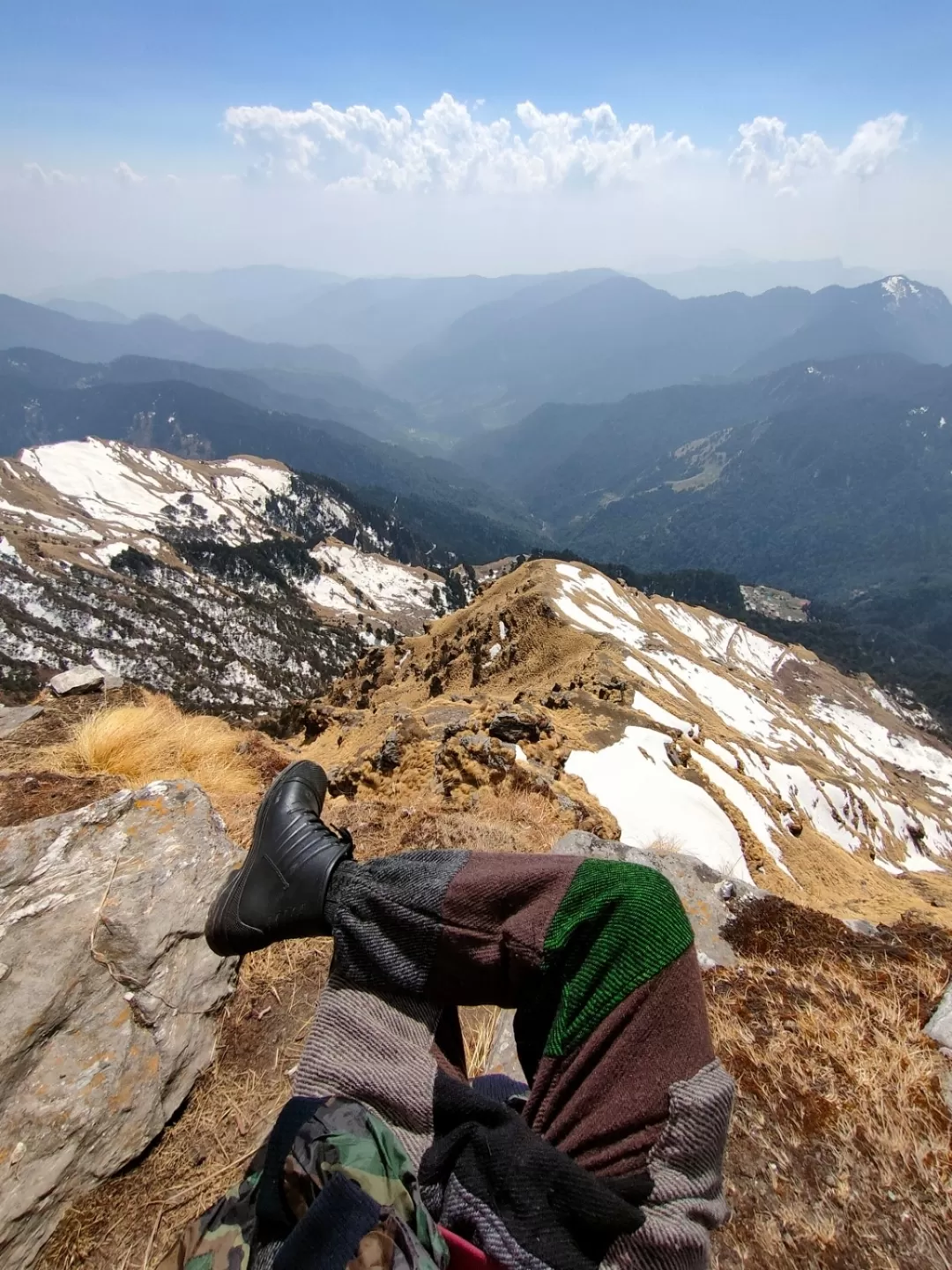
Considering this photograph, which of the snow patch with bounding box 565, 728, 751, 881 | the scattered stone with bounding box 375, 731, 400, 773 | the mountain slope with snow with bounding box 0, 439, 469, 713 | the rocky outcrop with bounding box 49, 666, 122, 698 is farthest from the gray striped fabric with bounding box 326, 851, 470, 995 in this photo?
the mountain slope with snow with bounding box 0, 439, 469, 713

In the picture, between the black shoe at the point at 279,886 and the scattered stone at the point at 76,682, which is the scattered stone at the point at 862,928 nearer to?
the black shoe at the point at 279,886

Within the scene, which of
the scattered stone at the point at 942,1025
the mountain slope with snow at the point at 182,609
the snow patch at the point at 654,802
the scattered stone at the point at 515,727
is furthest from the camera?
the mountain slope with snow at the point at 182,609

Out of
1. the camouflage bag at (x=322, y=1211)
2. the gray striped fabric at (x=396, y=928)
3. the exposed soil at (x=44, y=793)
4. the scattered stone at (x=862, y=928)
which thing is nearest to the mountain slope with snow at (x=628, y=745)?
the scattered stone at (x=862, y=928)

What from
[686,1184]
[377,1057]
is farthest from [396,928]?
[686,1184]

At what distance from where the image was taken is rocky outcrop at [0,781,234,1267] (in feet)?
10.6

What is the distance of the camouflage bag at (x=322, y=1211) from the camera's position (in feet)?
6.89

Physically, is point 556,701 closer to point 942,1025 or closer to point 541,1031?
point 942,1025

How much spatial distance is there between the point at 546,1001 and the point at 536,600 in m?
34.7

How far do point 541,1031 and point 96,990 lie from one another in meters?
2.81

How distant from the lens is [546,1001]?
315cm

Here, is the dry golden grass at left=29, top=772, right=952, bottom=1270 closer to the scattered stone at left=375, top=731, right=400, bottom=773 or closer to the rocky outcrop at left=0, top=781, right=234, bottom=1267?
the rocky outcrop at left=0, top=781, right=234, bottom=1267

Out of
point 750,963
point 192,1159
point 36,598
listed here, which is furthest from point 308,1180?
point 36,598

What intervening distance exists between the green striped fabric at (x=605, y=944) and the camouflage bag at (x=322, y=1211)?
90cm

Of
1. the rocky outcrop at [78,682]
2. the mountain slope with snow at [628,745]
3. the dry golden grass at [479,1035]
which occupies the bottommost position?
the mountain slope with snow at [628,745]
